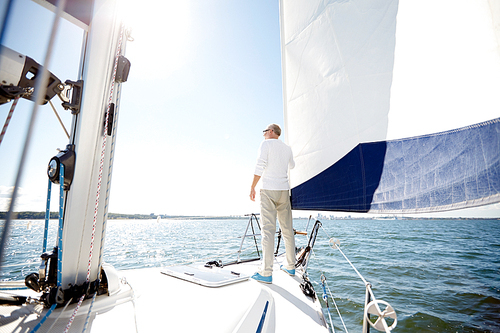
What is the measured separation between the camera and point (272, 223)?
1901mm

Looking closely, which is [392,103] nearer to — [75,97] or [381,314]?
[381,314]

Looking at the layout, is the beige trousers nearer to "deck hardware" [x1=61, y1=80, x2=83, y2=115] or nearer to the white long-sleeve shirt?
the white long-sleeve shirt

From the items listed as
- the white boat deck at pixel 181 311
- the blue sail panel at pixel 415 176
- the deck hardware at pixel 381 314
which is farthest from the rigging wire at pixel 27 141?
the blue sail panel at pixel 415 176

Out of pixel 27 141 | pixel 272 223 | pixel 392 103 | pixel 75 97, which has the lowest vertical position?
pixel 272 223

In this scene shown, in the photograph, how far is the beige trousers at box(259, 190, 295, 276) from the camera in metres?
1.81

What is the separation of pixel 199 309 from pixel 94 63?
1.21 meters

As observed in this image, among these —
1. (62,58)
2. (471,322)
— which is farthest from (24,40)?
(471,322)

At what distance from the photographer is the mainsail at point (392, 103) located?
1.71 m

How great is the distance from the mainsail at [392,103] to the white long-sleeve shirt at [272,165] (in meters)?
0.91

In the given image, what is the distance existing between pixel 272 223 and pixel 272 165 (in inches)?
19.1

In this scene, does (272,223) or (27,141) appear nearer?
(27,141)

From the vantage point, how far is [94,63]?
3.61 feet

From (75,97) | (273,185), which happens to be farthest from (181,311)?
(273,185)

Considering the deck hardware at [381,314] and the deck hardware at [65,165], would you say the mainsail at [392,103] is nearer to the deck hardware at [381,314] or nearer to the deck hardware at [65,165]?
the deck hardware at [381,314]
